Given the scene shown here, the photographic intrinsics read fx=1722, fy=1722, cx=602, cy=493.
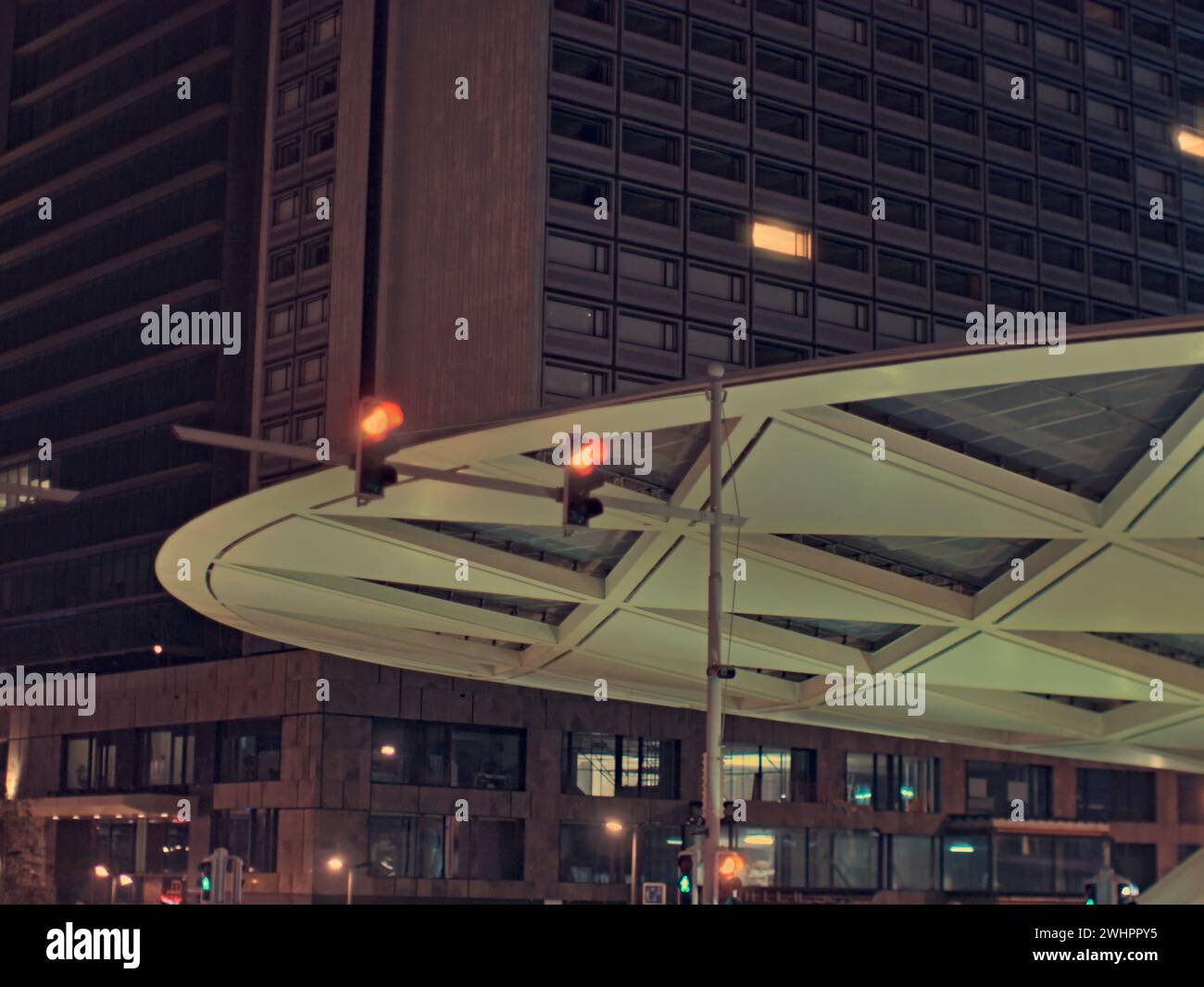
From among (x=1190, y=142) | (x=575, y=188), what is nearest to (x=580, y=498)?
(x=575, y=188)

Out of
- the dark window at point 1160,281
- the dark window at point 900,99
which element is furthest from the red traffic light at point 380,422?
the dark window at point 1160,281

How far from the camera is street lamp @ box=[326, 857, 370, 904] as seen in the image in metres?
73.7

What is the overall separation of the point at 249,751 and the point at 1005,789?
137ft

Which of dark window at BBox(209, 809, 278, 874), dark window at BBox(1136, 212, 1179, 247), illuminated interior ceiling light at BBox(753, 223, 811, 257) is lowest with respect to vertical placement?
dark window at BBox(209, 809, 278, 874)

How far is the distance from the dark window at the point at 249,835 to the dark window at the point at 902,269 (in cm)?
4160

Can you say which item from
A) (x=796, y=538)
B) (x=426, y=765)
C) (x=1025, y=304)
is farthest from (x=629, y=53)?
(x=796, y=538)

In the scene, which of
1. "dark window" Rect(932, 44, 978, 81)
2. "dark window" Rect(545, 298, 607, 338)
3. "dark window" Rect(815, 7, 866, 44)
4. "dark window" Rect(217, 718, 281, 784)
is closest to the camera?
"dark window" Rect(545, 298, 607, 338)

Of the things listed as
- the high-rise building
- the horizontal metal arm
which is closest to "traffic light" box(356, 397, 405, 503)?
the horizontal metal arm

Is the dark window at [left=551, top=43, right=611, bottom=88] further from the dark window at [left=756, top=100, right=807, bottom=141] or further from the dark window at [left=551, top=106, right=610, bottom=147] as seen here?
the dark window at [left=756, top=100, right=807, bottom=141]

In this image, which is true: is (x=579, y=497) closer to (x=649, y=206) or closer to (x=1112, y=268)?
(x=649, y=206)

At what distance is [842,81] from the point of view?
296 feet

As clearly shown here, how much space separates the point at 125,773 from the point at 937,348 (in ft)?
226

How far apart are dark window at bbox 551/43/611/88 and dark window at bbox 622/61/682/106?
736mm

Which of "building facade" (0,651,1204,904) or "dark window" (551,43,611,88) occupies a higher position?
"dark window" (551,43,611,88)
